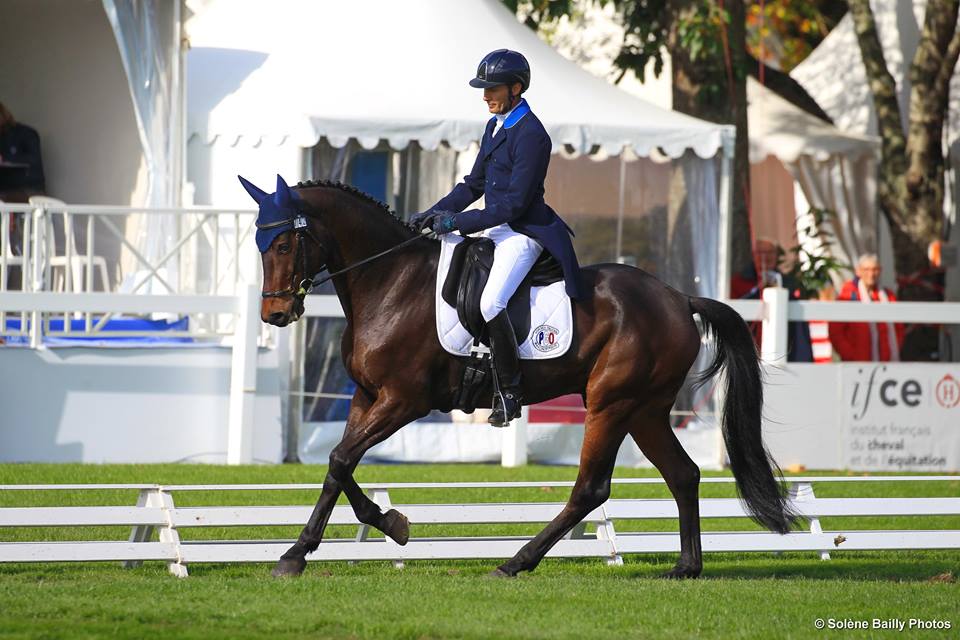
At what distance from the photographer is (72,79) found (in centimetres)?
1742

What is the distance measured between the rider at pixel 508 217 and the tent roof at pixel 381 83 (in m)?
6.36

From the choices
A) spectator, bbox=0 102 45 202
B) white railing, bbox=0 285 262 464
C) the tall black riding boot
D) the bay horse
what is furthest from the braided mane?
spectator, bbox=0 102 45 202

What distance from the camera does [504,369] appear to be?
8.05 m

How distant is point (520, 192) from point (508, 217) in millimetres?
145

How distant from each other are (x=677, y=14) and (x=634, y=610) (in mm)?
12729

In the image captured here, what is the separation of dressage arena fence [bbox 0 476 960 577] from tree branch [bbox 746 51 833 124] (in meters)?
14.1

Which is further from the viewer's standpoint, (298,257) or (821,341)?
(821,341)

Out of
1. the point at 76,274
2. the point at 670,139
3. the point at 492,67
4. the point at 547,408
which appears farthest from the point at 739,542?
the point at 76,274

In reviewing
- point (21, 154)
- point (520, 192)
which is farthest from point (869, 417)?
point (21, 154)

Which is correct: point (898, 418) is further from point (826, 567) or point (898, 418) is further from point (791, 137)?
point (826, 567)

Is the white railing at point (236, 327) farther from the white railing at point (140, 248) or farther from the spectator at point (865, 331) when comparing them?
the spectator at point (865, 331)

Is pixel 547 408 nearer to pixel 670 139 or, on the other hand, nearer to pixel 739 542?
pixel 670 139

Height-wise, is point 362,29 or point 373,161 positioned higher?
point 362,29

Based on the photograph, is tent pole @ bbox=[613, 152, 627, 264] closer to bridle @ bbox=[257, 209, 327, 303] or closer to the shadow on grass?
the shadow on grass
